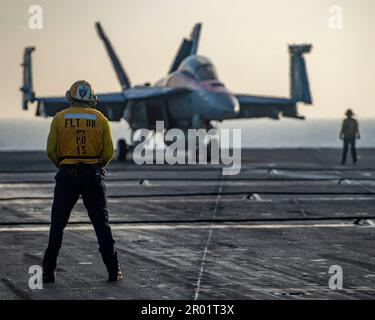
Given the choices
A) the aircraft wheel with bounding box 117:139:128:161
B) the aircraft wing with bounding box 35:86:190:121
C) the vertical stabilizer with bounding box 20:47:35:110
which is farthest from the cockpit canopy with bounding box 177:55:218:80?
the vertical stabilizer with bounding box 20:47:35:110

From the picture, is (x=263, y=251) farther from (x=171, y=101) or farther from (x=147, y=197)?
(x=171, y=101)

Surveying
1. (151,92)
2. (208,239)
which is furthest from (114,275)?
(151,92)

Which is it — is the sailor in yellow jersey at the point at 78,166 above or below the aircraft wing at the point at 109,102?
above

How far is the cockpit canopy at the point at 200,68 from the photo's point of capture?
128ft

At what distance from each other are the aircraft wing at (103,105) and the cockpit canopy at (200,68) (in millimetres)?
4297

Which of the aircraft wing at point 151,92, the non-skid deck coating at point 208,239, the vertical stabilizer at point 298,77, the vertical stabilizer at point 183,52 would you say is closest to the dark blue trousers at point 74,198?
the non-skid deck coating at point 208,239

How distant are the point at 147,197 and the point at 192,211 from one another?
12.0ft

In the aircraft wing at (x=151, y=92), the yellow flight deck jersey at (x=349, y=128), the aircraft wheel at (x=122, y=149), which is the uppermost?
the aircraft wing at (x=151, y=92)

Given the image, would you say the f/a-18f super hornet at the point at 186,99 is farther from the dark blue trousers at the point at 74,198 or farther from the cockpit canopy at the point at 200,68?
the dark blue trousers at the point at 74,198

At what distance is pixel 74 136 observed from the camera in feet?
37.5

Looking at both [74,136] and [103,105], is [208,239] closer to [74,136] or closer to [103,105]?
[74,136]

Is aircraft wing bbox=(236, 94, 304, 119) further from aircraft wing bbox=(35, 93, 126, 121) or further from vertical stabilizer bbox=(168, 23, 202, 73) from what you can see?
aircraft wing bbox=(35, 93, 126, 121)
